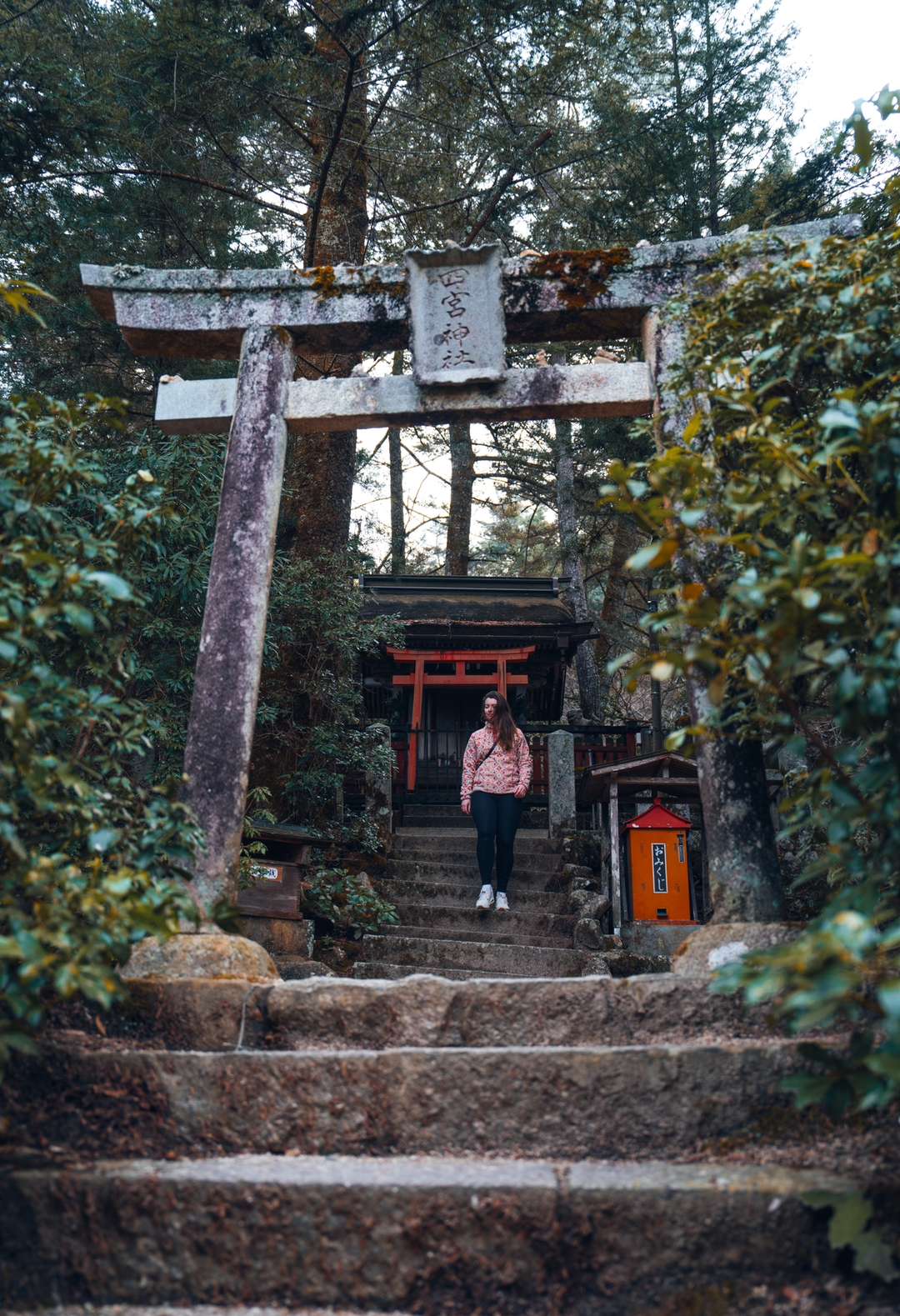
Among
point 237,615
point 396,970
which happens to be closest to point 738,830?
point 237,615

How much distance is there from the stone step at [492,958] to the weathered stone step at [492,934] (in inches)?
18.1

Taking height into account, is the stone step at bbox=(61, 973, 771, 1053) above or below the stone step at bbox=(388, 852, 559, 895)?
below

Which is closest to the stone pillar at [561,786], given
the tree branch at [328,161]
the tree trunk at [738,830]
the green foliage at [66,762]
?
the tree branch at [328,161]

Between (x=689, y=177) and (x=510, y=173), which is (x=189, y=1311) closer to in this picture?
(x=510, y=173)

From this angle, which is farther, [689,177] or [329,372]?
[689,177]

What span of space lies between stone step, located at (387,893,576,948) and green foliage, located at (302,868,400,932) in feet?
0.89

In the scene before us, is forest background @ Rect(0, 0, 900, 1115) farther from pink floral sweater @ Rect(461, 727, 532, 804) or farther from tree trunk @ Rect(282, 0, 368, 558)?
pink floral sweater @ Rect(461, 727, 532, 804)

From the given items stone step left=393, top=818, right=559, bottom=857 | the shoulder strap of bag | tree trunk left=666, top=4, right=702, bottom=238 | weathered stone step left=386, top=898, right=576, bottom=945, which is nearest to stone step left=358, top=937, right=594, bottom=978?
weathered stone step left=386, top=898, right=576, bottom=945

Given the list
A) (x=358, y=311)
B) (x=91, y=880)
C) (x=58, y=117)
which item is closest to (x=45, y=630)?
(x=91, y=880)

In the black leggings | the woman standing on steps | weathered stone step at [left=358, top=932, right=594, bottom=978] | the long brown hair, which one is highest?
the long brown hair

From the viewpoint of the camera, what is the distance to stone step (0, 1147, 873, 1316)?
2.09 m

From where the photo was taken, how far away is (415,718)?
1347 centimetres

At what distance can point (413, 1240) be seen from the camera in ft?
7.00

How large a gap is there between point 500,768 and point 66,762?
182 inches
